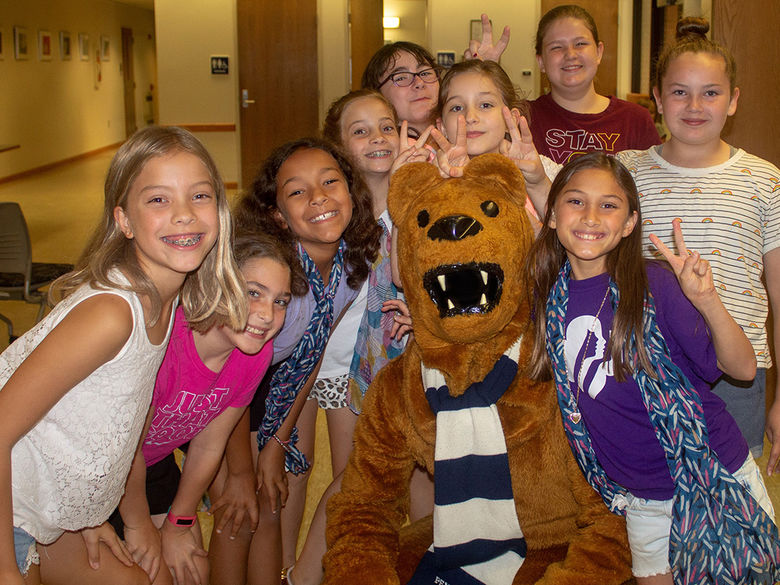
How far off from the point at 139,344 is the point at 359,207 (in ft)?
2.84

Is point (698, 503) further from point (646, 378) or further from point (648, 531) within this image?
point (646, 378)

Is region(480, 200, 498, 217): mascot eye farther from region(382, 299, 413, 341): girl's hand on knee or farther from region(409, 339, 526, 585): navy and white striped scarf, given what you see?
region(382, 299, 413, 341): girl's hand on knee

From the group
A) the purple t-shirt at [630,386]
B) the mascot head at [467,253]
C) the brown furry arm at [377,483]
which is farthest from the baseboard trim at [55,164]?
the purple t-shirt at [630,386]

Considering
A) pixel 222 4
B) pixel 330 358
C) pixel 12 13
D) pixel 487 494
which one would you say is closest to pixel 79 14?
pixel 12 13

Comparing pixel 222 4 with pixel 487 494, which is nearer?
pixel 487 494

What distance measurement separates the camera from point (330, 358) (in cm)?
246

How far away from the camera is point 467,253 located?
1.55 metres

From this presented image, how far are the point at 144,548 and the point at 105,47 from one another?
17.1 meters

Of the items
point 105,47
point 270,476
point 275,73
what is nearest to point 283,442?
point 270,476

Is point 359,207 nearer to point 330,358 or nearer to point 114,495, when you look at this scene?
point 330,358

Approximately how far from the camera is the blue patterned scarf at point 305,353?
2150 mm

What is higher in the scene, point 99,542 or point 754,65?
point 754,65

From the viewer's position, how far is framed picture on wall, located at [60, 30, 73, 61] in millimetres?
14137

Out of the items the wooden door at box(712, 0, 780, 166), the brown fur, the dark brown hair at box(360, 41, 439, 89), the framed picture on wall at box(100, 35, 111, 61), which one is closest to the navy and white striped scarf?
the brown fur
